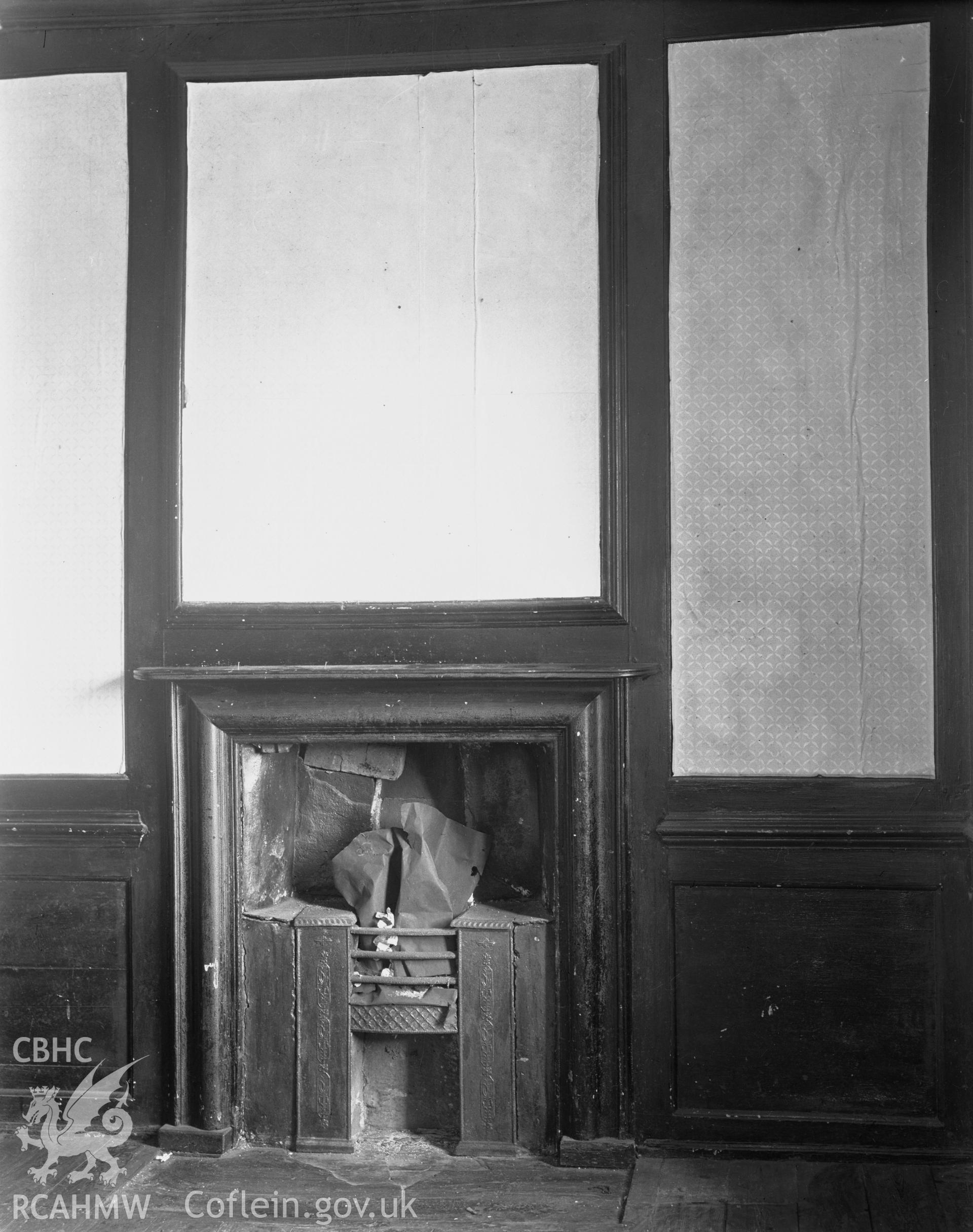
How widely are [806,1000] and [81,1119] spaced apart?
185 centimetres

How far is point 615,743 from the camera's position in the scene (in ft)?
9.41

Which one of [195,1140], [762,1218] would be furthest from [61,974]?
[762,1218]

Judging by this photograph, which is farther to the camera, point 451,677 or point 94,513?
point 94,513

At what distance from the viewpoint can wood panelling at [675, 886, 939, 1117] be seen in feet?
9.21

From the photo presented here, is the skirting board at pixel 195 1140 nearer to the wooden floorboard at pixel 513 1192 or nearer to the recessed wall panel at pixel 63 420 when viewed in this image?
the wooden floorboard at pixel 513 1192

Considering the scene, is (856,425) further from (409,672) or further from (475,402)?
(409,672)

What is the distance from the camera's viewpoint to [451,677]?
2.83 m

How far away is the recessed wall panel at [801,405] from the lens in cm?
283

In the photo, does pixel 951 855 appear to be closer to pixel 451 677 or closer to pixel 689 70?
pixel 451 677

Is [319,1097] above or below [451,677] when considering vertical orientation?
below

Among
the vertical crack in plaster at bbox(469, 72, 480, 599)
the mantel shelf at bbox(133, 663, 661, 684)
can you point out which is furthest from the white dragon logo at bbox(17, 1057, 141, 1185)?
the vertical crack in plaster at bbox(469, 72, 480, 599)

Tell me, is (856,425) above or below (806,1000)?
above

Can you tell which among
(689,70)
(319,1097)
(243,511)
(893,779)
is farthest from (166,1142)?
(689,70)

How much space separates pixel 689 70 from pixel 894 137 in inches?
20.7
